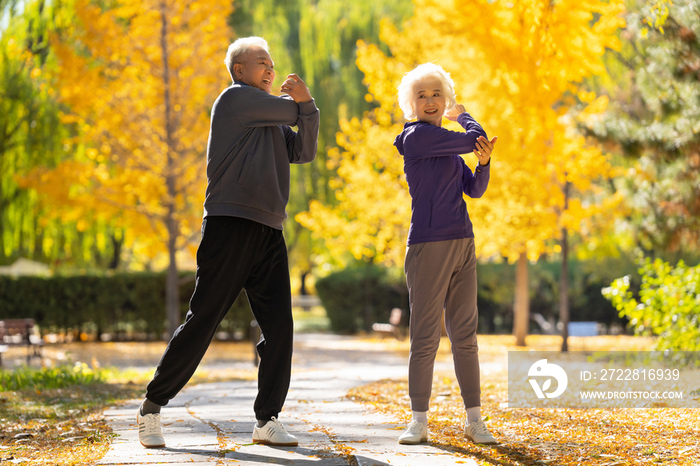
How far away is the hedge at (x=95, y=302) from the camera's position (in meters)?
14.3

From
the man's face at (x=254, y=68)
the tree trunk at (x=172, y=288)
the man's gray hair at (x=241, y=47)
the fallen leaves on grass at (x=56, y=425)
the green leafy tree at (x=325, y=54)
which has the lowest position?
the fallen leaves on grass at (x=56, y=425)

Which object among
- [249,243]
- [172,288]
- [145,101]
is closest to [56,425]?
[249,243]

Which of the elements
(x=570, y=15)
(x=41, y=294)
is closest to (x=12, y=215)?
(x=41, y=294)

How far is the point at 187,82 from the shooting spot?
10.9m

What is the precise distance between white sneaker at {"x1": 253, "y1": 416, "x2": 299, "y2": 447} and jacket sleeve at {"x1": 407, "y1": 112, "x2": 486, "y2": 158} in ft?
4.53

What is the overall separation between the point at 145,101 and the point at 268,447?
888cm

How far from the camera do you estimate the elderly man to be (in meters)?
3.00

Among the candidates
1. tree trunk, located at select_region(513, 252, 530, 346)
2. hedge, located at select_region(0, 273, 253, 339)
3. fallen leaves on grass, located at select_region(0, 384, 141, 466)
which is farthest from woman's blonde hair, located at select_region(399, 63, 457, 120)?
hedge, located at select_region(0, 273, 253, 339)

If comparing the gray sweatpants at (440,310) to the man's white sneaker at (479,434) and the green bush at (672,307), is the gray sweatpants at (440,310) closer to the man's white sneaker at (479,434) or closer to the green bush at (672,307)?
the man's white sneaker at (479,434)

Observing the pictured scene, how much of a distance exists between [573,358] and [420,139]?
791 cm

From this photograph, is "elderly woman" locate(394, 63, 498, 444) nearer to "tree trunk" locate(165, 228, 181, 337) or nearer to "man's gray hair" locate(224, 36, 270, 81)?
"man's gray hair" locate(224, 36, 270, 81)

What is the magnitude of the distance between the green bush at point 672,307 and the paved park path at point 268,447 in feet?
10.3

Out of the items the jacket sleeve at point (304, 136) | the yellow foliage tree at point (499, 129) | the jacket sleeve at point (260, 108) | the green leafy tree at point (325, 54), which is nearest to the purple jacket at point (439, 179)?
the jacket sleeve at point (304, 136)

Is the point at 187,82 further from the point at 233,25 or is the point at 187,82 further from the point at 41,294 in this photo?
the point at 41,294
